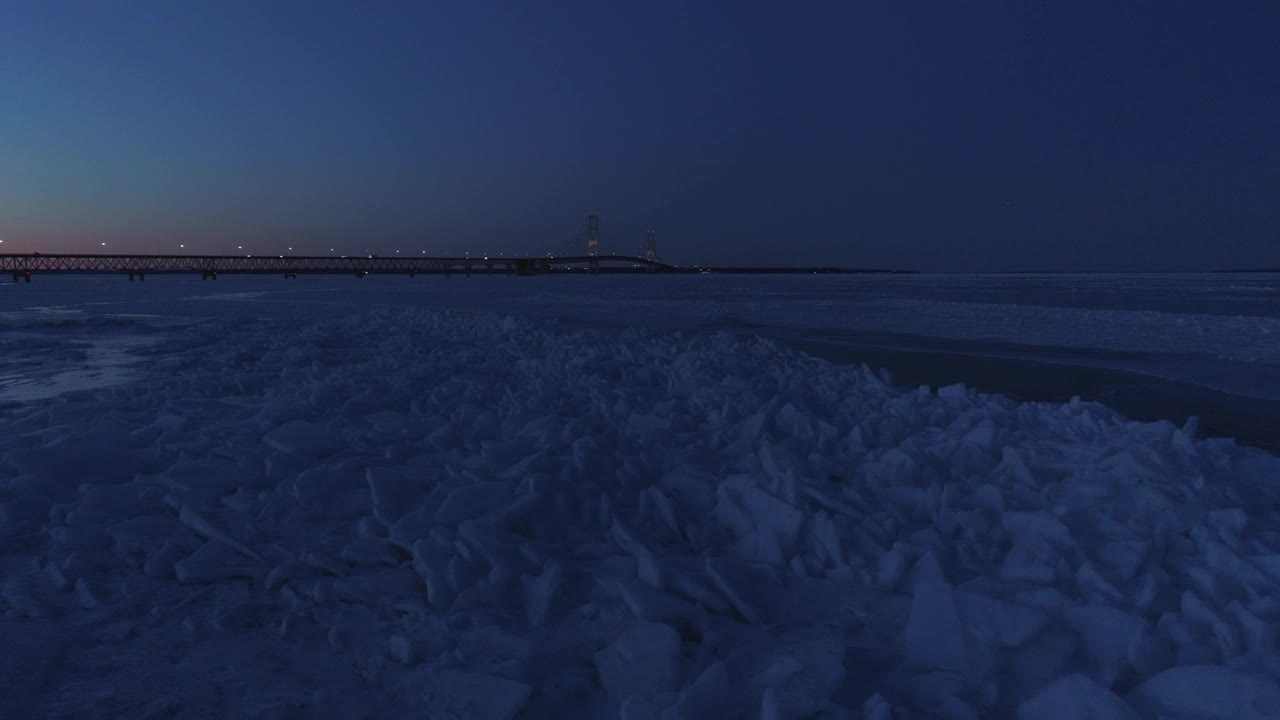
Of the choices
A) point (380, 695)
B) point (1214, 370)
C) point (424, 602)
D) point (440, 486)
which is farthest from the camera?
point (1214, 370)

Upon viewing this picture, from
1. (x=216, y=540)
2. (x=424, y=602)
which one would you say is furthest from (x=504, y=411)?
(x=424, y=602)

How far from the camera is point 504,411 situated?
4820 mm

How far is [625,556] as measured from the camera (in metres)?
2.76

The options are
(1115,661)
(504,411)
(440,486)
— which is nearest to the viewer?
(1115,661)

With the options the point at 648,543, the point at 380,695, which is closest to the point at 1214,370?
the point at 648,543

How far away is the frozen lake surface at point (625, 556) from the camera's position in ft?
6.35

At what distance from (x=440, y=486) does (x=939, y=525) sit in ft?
7.28

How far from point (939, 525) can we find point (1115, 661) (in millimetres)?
999

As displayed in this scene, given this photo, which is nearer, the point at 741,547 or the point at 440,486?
the point at 741,547

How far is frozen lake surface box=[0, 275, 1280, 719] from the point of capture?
1937 mm

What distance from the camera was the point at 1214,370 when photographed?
7.91 metres

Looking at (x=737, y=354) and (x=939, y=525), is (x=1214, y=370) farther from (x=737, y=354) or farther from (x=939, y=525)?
(x=939, y=525)

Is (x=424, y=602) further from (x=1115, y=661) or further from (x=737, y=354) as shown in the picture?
(x=737, y=354)

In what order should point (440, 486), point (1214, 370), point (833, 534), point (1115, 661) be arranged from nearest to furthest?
point (1115, 661)
point (833, 534)
point (440, 486)
point (1214, 370)
